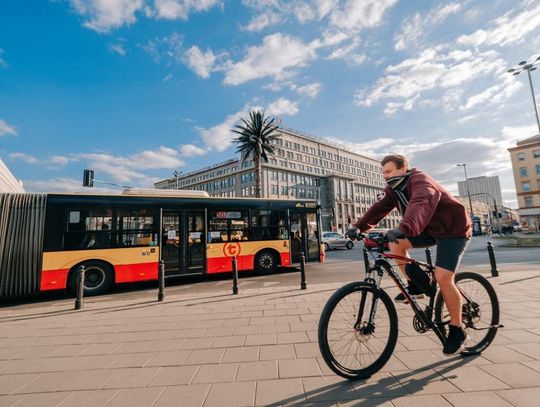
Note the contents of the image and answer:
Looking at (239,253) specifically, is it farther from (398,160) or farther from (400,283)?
(398,160)

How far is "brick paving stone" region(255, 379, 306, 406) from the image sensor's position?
231 cm

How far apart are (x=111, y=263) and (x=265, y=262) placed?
5170mm

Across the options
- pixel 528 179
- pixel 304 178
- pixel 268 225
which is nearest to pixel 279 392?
pixel 268 225

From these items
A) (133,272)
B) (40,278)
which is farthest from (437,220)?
(40,278)

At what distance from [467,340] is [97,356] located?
4378 mm

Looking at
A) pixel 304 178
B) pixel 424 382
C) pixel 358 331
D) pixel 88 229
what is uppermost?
pixel 304 178

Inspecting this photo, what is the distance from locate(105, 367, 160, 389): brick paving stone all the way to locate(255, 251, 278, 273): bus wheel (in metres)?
7.38

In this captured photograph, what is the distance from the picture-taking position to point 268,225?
10656 millimetres

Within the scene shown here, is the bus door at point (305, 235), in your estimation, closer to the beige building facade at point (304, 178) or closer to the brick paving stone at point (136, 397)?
the brick paving stone at point (136, 397)

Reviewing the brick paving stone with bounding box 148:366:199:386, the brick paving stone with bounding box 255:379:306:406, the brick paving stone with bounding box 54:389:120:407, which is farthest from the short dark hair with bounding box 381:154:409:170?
the brick paving stone with bounding box 54:389:120:407

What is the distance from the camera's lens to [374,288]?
2615 mm

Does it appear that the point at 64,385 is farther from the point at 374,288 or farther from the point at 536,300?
the point at 536,300

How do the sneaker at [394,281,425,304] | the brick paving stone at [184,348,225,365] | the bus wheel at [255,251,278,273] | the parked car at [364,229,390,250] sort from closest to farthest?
the parked car at [364,229,390,250], the sneaker at [394,281,425,304], the brick paving stone at [184,348,225,365], the bus wheel at [255,251,278,273]

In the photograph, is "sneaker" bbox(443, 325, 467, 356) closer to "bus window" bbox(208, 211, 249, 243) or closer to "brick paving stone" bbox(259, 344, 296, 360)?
"brick paving stone" bbox(259, 344, 296, 360)
